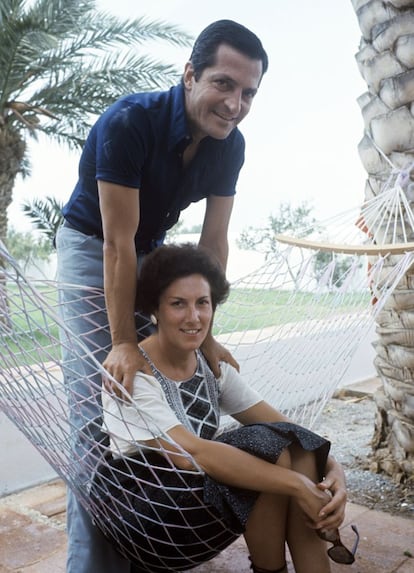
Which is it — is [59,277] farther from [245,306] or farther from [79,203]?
[245,306]

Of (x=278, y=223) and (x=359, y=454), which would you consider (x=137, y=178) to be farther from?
(x=278, y=223)

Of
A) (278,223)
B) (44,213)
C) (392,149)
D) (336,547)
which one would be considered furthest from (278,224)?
(336,547)

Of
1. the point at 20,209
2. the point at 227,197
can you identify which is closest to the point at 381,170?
the point at 227,197

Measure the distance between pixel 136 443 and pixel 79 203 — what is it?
1.95 feet

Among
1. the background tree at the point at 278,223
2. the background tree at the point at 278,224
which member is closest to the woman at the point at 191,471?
the background tree at the point at 278,224

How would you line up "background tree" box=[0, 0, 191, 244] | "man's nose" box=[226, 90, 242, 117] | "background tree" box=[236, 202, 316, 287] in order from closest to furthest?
"man's nose" box=[226, 90, 242, 117] < "background tree" box=[0, 0, 191, 244] < "background tree" box=[236, 202, 316, 287]

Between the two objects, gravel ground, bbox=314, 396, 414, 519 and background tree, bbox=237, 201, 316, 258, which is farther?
background tree, bbox=237, 201, 316, 258

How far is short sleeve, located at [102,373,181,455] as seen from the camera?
121cm

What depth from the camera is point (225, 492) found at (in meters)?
1.21

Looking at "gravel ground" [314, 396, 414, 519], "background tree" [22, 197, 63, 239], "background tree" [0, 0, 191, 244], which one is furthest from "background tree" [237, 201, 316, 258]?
"gravel ground" [314, 396, 414, 519]

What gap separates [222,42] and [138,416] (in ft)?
2.38

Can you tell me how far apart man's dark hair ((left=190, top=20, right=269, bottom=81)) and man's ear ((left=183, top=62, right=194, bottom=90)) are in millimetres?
16

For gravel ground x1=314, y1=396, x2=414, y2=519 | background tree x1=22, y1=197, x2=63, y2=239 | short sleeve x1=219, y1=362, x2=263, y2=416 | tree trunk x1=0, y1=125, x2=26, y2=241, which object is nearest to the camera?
short sleeve x1=219, y1=362, x2=263, y2=416

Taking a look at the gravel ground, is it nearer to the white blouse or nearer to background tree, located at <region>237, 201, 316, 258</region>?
the white blouse
